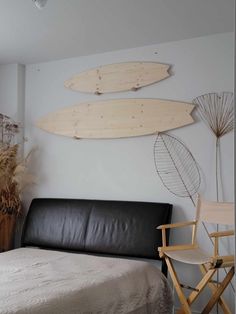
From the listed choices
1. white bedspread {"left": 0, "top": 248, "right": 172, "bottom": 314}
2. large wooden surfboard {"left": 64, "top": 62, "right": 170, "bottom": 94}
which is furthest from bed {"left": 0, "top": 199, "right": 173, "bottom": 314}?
large wooden surfboard {"left": 64, "top": 62, "right": 170, "bottom": 94}

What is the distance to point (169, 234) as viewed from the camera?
363 centimetres

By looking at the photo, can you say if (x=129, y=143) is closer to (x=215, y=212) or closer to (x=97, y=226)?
(x=97, y=226)

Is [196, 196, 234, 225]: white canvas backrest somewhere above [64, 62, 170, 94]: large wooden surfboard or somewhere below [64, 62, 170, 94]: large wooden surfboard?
below

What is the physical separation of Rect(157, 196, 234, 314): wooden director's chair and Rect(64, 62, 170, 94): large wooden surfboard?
51.2 inches

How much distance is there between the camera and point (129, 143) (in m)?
4.03

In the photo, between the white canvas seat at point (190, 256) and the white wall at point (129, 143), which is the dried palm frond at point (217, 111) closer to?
the white wall at point (129, 143)

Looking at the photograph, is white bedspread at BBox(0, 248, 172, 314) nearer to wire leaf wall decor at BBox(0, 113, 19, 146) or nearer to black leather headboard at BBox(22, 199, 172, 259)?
black leather headboard at BBox(22, 199, 172, 259)

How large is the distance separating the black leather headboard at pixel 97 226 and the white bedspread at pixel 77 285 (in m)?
0.34

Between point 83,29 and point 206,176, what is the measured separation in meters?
1.74

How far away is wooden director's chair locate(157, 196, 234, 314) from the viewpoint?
116 inches

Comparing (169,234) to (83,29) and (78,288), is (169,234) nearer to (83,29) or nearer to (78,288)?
(78,288)

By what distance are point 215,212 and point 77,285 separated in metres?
1.35

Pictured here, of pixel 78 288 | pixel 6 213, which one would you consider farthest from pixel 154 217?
pixel 6 213

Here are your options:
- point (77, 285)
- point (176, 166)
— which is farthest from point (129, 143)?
point (77, 285)
